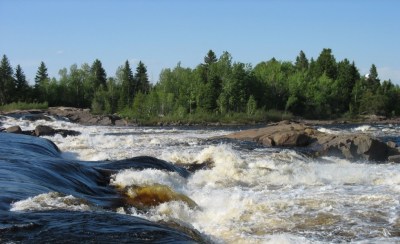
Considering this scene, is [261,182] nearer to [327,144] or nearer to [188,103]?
[327,144]

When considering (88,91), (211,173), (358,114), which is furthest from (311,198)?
(88,91)

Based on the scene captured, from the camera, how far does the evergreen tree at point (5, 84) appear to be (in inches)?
4225

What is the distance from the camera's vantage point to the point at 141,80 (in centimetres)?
11869

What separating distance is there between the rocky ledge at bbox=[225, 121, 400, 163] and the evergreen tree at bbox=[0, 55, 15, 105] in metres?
78.5

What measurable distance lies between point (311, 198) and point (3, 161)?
11286 millimetres

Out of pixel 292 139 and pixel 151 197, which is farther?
pixel 292 139

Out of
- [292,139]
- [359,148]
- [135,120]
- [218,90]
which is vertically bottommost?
[359,148]

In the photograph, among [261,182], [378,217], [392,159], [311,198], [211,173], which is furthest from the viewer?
[392,159]

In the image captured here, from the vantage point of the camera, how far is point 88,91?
122125 millimetres

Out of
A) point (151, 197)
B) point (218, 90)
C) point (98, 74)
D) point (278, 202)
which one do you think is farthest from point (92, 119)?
point (278, 202)

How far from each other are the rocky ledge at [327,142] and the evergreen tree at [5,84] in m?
78.5

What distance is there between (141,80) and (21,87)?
27.8 m

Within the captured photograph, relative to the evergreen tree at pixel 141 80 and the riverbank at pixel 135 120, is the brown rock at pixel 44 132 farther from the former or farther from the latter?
the evergreen tree at pixel 141 80

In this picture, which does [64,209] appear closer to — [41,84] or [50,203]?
[50,203]
